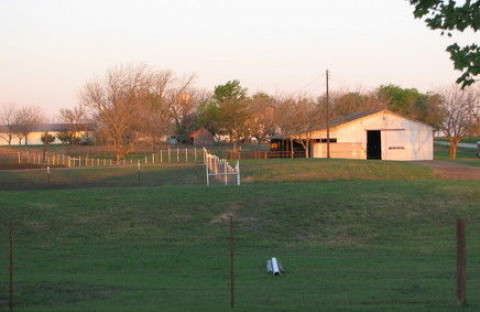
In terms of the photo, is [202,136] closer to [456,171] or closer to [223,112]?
[223,112]

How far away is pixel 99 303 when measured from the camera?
39.3ft

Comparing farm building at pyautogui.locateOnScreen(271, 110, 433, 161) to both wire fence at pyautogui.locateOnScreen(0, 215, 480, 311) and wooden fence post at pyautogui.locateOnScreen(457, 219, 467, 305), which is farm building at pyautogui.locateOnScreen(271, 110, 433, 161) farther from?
wooden fence post at pyautogui.locateOnScreen(457, 219, 467, 305)

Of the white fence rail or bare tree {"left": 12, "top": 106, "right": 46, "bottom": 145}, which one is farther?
bare tree {"left": 12, "top": 106, "right": 46, "bottom": 145}

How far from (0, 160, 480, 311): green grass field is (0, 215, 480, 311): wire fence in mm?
31

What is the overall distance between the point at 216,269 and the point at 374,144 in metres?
59.5

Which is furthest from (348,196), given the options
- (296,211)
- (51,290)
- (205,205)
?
(51,290)

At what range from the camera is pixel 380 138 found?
237 ft

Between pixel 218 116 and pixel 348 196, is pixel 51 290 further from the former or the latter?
pixel 218 116

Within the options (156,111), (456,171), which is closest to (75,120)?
(156,111)

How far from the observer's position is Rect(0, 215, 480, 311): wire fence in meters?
11.9

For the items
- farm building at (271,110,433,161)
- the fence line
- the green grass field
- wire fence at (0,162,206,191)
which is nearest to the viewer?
the green grass field

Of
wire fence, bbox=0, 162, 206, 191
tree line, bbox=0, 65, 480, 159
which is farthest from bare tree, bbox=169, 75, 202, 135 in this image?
wire fence, bbox=0, 162, 206, 191

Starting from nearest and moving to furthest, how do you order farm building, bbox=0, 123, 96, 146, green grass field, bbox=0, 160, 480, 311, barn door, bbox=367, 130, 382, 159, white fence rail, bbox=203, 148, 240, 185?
green grass field, bbox=0, 160, 480, 311, white fence rail, bbox=203, 148, 240, 185, barn door, bbox=367, 130, 382, 159, farm building, bbox=0, 123, 96, 146

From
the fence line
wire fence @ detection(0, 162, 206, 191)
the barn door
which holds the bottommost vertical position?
wire fence @ detection(0, 162, 206, 191)
